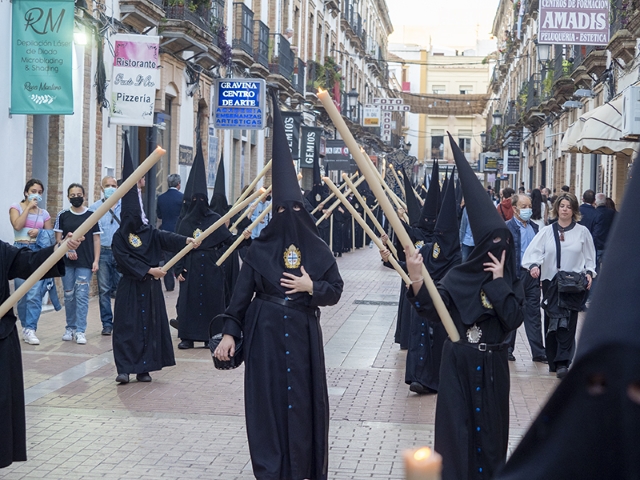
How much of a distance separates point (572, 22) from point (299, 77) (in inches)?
752

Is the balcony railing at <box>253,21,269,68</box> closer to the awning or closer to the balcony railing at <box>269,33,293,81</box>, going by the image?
the balcony railing at <box>269,33,293,81</box>

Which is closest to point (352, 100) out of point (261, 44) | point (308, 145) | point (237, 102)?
point (308, 145)

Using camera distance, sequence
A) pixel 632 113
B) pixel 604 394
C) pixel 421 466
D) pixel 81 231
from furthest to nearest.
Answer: pixel 632 113 < pixel 81 231 < pixel 604 394 < pixel 421 466

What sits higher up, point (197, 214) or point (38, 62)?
point (38, 62)

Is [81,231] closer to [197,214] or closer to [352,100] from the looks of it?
[197,214]

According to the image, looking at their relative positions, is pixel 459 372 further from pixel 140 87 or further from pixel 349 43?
pixel 349 43

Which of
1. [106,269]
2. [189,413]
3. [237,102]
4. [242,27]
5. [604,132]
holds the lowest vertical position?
[189,413]

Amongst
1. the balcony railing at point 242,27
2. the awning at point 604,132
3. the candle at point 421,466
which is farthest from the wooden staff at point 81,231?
the balcony railing at point 242,27

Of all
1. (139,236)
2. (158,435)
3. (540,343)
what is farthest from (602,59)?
(158,435)

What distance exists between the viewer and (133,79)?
16.1m

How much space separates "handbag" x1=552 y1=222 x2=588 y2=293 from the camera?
955 cm

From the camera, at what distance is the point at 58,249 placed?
19.1 ft

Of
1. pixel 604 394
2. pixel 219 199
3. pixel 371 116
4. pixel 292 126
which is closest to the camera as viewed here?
pixel 604 394

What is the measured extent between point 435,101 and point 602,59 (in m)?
61.9
